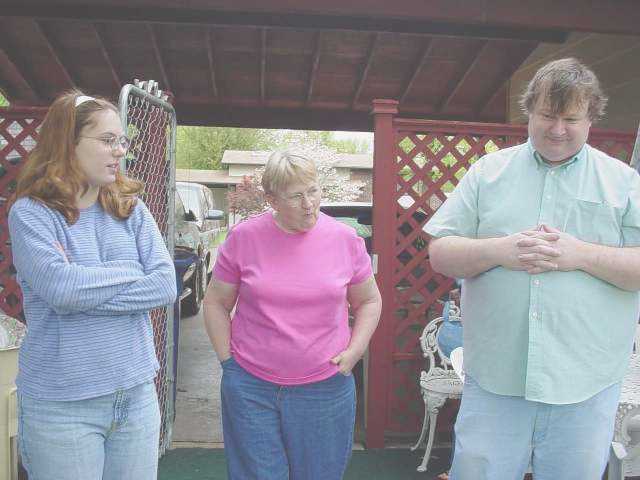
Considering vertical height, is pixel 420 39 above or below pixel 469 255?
above

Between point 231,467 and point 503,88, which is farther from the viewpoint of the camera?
point 503,88

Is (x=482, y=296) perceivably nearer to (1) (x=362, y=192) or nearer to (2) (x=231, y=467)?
(2) (x=231, y=467)

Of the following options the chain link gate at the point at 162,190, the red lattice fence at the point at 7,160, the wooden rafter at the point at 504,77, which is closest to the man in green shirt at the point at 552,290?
the chain link gate at the point at 162,190

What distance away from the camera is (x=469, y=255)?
5.72 feet

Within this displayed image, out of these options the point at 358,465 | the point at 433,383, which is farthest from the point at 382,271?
the point at 358,465

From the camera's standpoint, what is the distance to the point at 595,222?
1718 millimetres

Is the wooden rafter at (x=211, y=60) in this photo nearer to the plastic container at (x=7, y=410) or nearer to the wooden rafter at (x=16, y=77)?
the wooden rafter at (x=16, y=77)

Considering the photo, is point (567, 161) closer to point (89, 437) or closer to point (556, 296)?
point (556, 296)

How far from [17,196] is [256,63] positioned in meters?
5.16

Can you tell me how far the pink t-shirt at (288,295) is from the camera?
199 cm

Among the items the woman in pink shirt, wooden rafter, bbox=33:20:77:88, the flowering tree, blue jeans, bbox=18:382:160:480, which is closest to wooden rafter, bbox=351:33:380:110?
wooden rafter, bbox=33:20:77:88

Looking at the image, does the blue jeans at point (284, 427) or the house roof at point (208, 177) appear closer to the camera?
the blue jeans at point (284, 427)

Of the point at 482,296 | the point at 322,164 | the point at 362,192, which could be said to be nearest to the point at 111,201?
the point at 482,296

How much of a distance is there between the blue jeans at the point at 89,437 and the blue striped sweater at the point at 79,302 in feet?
0.13
